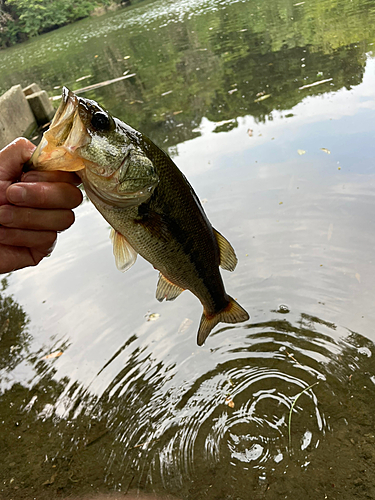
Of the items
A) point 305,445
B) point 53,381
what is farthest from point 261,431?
point 53,381

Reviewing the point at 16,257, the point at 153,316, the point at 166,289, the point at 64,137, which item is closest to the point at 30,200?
the point at 64,137

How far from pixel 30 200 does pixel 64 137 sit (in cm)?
34

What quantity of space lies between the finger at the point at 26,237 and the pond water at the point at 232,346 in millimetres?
1740

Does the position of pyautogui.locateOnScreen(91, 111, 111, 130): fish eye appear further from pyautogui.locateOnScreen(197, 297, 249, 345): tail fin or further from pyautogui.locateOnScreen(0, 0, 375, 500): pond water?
pyautogui.locateOnScreen(0, 0, 375, 500): pond water

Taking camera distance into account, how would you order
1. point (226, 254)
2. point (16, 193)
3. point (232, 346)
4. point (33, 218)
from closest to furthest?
point (16, 193), point (33, 218), point (226, 254), point (232, 346)

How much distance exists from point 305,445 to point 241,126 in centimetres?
543

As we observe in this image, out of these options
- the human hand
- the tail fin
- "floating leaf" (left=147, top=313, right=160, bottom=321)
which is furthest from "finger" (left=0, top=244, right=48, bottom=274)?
"floating leaf" (left=147, top=313, right=160, bottom=321)

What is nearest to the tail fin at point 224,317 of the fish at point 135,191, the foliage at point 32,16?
the fish at point 135,191

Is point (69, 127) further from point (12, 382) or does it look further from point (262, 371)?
point (12, 382)

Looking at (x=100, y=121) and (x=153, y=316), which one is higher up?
(x=100, y=121)

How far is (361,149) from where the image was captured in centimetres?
539

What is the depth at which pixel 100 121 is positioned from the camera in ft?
5.74

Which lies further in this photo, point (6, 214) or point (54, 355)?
point (54, 355)

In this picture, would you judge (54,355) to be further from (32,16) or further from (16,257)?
(32,16)
